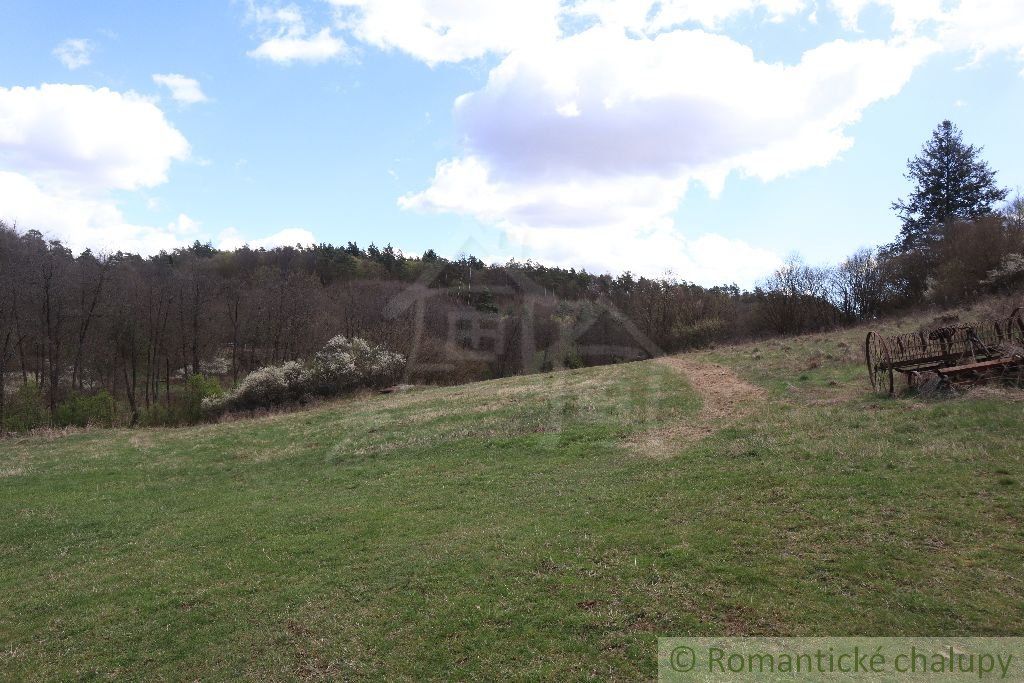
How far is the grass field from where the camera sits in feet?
19.0

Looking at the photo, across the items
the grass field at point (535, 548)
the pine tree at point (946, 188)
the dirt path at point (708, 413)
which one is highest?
the pine tree at point (946, 188)

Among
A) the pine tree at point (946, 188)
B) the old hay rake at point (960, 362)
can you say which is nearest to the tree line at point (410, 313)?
the pine tree at point (946, 188)

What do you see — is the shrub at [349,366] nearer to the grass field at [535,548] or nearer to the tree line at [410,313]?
the tree line at [410,313]

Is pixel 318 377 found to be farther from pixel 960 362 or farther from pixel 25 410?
pixel 960 362

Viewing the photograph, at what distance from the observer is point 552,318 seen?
193ft

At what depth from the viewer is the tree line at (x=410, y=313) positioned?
3762 centimetres

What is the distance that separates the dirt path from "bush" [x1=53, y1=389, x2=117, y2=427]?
3088 centimetres

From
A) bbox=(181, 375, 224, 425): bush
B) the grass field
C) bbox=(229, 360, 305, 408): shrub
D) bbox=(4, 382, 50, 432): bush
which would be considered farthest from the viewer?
bbox=(181, 375, 224, 425): bush

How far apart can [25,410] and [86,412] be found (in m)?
3.89

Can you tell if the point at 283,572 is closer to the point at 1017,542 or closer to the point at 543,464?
the point at 543,464

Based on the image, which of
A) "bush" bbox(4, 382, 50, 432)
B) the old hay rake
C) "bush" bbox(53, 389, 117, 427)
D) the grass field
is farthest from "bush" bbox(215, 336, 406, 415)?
the old hay rake

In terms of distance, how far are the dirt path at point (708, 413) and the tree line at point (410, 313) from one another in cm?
2458

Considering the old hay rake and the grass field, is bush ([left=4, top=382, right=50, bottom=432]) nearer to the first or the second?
the grass field

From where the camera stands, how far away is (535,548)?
26.4ft
